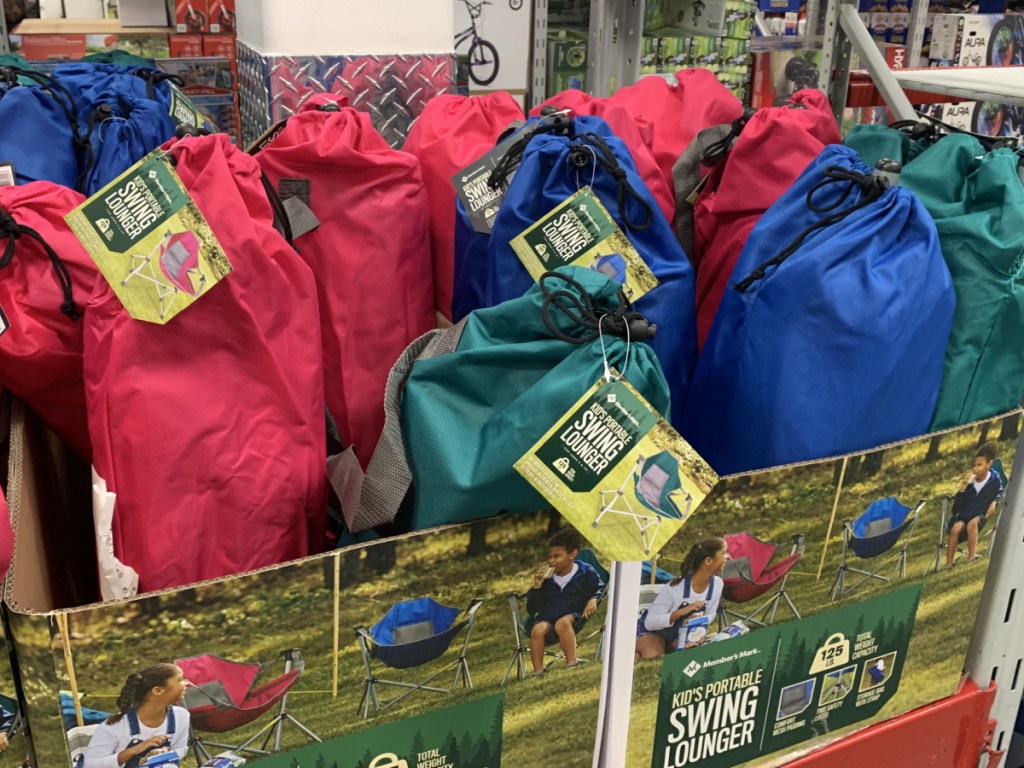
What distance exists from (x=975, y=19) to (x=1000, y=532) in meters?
2.77

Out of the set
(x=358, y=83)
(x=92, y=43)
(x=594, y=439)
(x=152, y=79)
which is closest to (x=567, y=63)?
(x=358, y=83)

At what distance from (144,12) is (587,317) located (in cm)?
246

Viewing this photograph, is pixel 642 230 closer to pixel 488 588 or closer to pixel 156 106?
pixel 488 588

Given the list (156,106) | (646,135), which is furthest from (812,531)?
(156,106)

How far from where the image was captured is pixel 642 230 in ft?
3.34

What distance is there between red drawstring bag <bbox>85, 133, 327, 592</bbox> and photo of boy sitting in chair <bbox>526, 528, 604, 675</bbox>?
263 millimetres

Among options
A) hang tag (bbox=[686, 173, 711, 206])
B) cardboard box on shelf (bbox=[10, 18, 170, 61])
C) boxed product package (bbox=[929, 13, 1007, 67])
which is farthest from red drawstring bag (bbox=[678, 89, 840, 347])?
boxed product package (bbox=[929, 13, 1007, 67])

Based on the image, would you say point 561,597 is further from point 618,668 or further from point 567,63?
point 567,63

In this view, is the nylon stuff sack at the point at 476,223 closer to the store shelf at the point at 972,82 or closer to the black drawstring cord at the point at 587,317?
the black drawstring cord at the point at 587,317

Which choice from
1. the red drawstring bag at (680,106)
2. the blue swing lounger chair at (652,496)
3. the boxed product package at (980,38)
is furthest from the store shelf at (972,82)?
the boxed product package at (980,38)

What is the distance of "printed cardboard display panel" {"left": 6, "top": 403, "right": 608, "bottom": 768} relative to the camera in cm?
66

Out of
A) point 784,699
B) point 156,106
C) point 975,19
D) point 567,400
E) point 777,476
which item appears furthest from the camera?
point 975,19

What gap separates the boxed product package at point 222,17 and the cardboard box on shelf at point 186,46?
52 mm

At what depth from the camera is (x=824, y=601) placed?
922 mm
